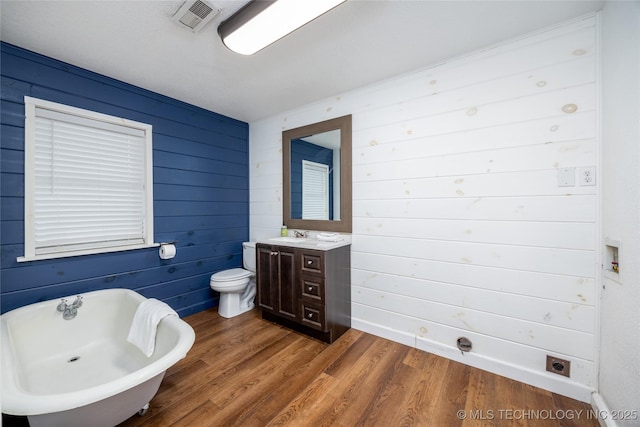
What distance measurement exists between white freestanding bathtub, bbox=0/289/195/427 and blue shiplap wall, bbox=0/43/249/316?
279mm

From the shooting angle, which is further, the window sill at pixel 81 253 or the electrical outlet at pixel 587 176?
the window sill at pixel 81 253

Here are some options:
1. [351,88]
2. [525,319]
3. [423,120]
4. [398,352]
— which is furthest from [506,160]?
[398,352]

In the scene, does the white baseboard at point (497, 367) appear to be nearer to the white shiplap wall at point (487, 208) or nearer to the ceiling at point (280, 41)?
the white shiplap wall at point (487, 208)

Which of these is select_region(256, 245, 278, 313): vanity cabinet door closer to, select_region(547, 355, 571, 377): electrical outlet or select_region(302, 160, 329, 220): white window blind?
select_region(302, 160, 329, 220): white window blind

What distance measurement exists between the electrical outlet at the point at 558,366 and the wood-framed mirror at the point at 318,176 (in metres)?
1.75

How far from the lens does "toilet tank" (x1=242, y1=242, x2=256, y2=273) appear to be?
125 inches

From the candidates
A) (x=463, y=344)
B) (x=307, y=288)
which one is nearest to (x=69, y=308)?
(x=307, y=288)

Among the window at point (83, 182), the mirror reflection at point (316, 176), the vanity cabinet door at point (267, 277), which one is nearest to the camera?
the window at point (83, 182)

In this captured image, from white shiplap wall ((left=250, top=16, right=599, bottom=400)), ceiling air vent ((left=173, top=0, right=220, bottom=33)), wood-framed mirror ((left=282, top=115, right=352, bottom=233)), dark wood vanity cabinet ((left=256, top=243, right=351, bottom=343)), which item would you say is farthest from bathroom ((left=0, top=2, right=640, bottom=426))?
ceiling air vent ((left=173, top=0, right=220, bottom=33))

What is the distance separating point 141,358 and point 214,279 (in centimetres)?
100

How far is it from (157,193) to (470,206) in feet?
9.74

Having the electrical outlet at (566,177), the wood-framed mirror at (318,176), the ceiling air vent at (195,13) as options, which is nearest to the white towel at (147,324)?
the wood-framed mirror at (318,176)

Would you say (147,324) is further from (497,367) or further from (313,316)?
(497,367)

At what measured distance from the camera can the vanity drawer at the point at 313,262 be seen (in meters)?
2.24
